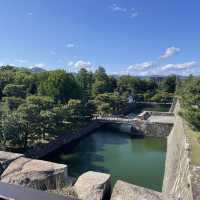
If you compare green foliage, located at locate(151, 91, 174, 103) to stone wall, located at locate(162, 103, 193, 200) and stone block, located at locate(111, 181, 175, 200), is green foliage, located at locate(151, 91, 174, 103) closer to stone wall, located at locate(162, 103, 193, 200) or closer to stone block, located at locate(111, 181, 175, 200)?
stone wall, located at locate(162, 103, 193, 200)

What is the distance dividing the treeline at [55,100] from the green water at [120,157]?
2.02 meters

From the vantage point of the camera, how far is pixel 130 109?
3550 cm

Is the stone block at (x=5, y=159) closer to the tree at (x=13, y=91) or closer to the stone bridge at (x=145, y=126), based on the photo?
the stone bridge at (x=145, y=126)

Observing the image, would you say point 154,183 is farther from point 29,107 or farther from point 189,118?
point 29,107

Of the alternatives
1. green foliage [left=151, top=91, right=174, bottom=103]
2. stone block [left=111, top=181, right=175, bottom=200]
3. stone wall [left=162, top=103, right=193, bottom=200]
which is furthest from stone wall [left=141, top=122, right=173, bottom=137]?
green foliage [left=151, top=91, right=174, bottom=103]

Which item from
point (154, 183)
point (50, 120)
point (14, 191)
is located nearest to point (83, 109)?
point (50, 120)

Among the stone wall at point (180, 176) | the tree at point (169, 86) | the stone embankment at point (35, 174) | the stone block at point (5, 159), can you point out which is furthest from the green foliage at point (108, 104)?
the stone embankment at point (35, 174)

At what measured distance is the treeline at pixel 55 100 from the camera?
13.3 meters

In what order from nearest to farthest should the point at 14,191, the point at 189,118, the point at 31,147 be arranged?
the point at 14,191 < the point at 189,118 < the point at 31,147

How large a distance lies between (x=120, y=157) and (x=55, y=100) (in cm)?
1236

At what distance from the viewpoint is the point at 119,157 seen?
47.5 feet

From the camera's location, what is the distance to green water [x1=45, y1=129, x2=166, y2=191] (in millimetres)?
11578

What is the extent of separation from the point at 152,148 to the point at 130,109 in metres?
18.8

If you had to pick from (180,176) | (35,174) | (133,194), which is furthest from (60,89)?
(133,194)
